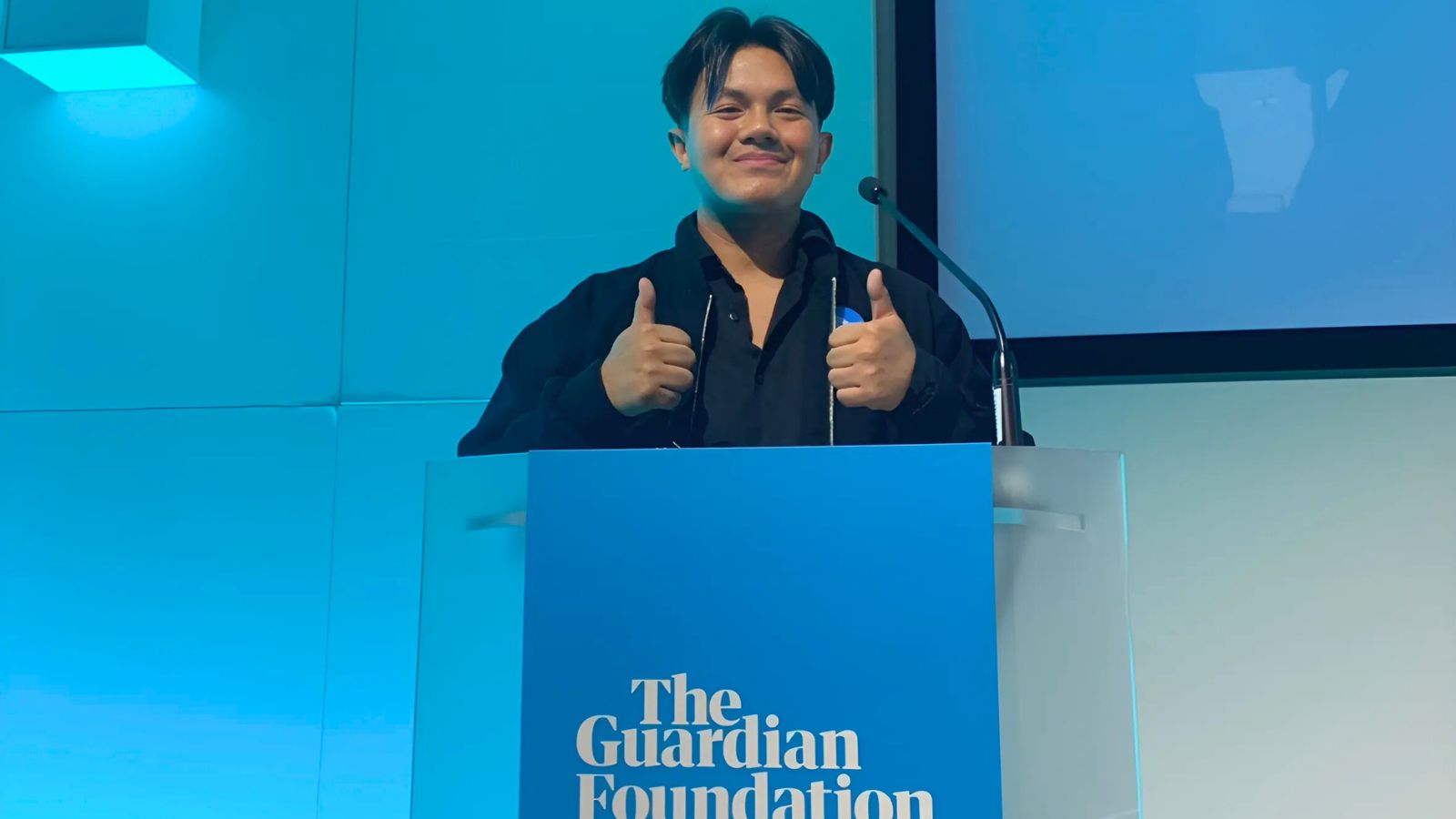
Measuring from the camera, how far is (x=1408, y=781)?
2.11 meters

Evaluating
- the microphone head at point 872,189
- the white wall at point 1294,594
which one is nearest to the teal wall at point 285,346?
the white wall at point 1294,594

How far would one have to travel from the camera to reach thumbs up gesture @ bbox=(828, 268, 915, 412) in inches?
53.2

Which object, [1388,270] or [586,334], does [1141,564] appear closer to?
[1388,270]

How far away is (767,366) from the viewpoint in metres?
1.76

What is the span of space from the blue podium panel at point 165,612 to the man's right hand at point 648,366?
130cm

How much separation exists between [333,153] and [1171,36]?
1.73m

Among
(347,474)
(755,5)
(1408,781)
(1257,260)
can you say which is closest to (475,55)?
(755,5)

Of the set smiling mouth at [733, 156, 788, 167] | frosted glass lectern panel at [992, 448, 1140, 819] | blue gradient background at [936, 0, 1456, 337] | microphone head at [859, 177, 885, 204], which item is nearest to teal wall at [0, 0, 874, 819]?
blue gradient background at [936, 0, 1456, 337]

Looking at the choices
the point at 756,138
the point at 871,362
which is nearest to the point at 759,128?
the point at 756,138

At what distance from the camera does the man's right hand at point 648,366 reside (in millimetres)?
1373

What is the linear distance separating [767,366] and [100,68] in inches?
70.8

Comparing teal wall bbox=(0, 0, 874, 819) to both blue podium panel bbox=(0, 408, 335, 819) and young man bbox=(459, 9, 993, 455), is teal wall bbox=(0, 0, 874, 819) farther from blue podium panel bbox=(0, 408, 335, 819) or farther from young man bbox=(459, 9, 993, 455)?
young man bbox=(459, 9, 993, 455)

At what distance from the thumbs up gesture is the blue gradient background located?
1012 mm

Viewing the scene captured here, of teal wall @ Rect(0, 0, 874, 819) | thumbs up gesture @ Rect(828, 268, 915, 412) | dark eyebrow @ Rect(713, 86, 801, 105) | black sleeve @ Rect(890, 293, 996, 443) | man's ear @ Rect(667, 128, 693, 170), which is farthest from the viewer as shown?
teal wall @ Rect(0, 0, 874, 819)
